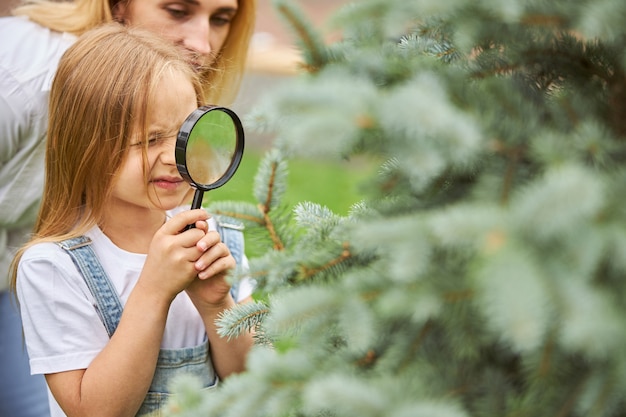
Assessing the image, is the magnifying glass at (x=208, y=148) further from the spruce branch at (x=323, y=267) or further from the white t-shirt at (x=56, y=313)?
the spruce branch at (x=323, y=267)

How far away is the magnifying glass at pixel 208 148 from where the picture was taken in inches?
59.7

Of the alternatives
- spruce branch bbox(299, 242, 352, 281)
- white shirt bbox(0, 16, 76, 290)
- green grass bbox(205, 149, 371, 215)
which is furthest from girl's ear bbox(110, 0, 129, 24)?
green grass bbox(205, 149, 371, 215)

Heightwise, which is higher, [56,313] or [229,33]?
[229,33]

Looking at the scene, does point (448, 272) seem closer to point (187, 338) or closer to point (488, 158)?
point (488, 158)

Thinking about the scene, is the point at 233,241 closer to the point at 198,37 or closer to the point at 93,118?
the point at 93,118

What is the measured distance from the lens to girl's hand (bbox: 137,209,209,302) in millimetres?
1518

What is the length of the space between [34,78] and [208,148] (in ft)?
3.06

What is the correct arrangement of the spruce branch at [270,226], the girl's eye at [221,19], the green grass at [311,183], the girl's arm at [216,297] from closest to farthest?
1. the spruce branch at [270,226]
2. the girl's arm at [216,297]
3. the girl's eye at [221,19]
4. the green grass at [311,183]

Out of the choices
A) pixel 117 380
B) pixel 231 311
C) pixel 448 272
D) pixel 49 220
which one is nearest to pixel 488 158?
pixel 448 272

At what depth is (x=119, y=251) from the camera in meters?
1.76

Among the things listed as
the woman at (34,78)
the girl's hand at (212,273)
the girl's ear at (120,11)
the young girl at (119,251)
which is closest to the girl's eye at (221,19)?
the woman at (34,78)

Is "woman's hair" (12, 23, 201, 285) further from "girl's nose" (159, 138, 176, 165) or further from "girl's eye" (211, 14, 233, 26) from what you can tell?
"girl's eye" (211, 14, 233, 26)

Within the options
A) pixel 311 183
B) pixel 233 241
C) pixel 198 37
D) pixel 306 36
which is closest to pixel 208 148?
pixel 233 241

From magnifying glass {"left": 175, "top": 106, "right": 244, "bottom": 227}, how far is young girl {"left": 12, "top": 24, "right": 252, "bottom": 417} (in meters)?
0.09
